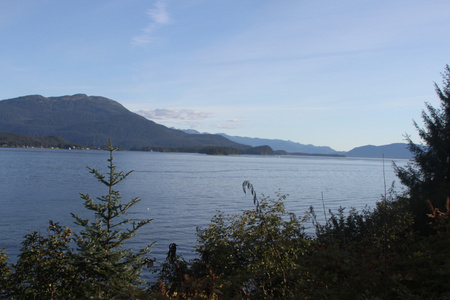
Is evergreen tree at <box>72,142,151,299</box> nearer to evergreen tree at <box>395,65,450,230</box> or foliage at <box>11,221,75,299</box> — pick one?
foliage at <box>11,221,75,299</box>

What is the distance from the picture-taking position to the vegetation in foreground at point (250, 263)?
347cm

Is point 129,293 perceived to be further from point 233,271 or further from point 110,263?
point 233,271

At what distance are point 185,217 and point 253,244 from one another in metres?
19.3

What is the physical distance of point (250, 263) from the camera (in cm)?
769

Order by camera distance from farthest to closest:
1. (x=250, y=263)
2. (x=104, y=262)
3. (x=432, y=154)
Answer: (x=432, y=154)
(x=250, y=263)
(x=104, y=262)

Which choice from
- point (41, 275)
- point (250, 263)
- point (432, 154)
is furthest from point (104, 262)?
point (432, 154)

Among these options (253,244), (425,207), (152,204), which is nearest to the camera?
(253,244)

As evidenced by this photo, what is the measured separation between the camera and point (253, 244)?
7605 millimetres

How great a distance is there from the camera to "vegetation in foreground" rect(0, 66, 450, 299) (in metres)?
3.47

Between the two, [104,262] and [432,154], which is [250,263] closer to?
[104,262]

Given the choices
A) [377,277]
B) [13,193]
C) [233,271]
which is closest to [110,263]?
[233,271]

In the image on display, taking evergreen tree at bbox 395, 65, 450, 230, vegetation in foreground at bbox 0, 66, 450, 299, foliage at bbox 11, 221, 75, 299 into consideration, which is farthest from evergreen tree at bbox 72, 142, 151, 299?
evergreen tree at bbox 395, 65, 450, 230

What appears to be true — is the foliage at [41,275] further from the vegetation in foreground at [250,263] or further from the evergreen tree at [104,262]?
the evergreen tree at [104,262]

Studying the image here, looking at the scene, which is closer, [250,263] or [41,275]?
[41,275]
